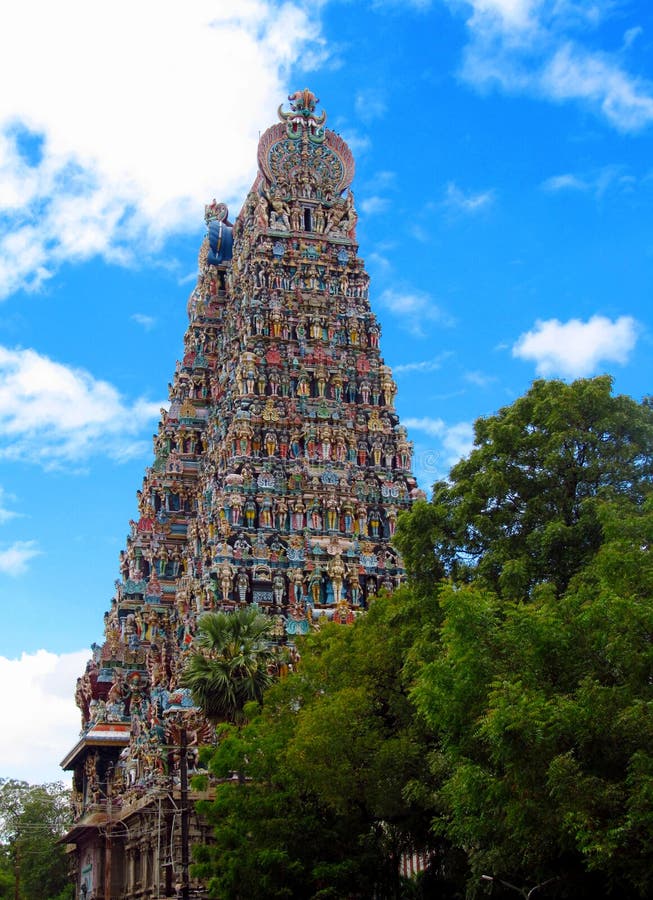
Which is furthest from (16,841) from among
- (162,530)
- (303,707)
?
(303,707)

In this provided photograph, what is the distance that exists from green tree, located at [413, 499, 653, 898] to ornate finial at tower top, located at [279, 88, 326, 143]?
39.4 meters

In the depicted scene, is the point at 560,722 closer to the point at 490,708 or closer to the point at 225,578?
the point at 490,708

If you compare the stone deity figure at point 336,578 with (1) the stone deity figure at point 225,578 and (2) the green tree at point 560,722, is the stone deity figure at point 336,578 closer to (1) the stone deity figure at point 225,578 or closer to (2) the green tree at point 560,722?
(1) the stone deity figure at point 225,578

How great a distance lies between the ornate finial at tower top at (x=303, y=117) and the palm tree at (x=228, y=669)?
3112cm

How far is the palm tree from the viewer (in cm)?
3553

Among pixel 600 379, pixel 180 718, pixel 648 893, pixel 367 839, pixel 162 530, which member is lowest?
pixel 648 893

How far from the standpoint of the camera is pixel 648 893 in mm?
20625

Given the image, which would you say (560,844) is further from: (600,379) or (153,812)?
(153,812)

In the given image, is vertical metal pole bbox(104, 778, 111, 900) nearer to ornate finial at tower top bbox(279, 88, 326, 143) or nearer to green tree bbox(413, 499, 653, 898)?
green tree bbox(413, 499, 653, 898)

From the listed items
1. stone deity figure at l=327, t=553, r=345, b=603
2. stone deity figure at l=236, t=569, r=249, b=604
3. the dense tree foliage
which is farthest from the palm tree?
stone deity figure at l=327, t=553, r=345, b=603

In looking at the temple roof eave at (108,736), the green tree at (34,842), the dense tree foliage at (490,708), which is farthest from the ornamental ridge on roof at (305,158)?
the green tree at (34,842)

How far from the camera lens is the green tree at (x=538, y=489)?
2744cm

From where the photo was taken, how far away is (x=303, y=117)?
198ft

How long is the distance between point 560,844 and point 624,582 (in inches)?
197
